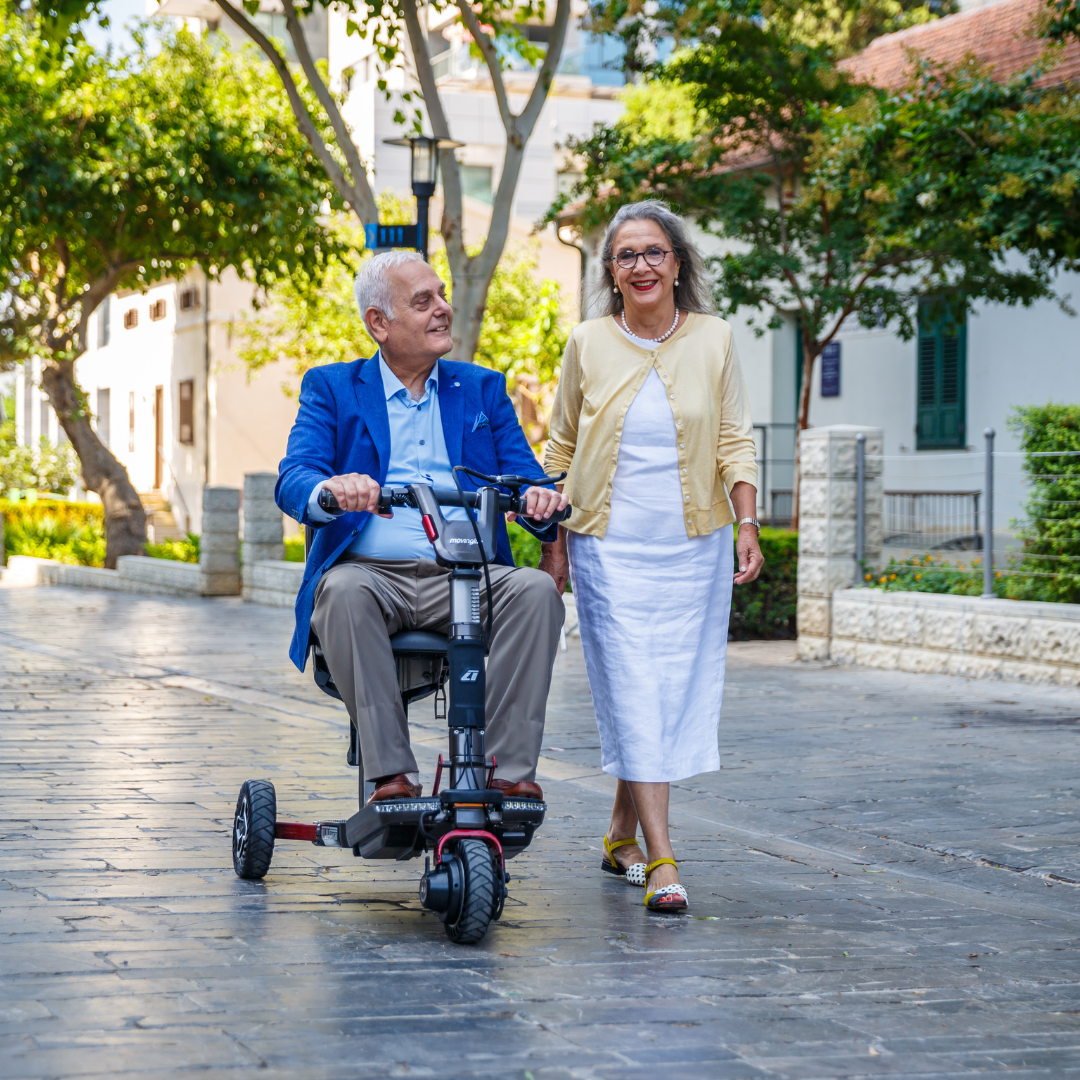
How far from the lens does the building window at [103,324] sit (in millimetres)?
45719

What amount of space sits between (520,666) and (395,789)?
1.56ft

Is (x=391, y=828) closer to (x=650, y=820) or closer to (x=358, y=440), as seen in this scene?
(x=650, y=820)

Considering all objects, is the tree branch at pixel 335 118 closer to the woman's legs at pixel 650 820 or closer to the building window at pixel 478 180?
the woman's legs at pixel 650 820

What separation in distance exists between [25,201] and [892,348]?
1164 centimetres

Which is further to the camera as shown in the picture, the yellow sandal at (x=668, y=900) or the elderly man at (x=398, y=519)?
the yellow sandal at (x=668, y=900)

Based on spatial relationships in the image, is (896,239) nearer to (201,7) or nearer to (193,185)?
(193,185)

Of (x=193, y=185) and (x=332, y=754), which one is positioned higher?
(x=193, y=185)

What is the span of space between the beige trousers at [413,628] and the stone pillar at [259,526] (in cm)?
1486

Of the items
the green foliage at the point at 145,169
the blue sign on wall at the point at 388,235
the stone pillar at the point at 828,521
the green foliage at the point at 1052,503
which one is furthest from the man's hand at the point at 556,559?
the green foliage at the point at 145,169

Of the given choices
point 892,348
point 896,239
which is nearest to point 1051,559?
point 896,239

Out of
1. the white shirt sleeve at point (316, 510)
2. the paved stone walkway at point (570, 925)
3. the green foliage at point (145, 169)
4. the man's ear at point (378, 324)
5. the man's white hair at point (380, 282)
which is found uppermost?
the green foliage at point (145, 169)

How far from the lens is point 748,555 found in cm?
478

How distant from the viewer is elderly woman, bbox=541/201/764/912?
4.82 metres

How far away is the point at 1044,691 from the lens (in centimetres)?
1024
